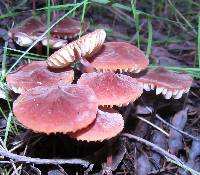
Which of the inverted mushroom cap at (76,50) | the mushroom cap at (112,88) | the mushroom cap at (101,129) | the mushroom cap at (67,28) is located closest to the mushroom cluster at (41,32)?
the mushroom cap at (67,28)

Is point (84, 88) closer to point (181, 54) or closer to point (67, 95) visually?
point (67, 95)

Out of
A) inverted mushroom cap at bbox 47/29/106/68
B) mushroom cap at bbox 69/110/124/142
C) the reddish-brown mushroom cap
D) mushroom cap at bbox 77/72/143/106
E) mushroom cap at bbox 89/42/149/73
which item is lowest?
mushroom cap at bbox 69/110/124/142

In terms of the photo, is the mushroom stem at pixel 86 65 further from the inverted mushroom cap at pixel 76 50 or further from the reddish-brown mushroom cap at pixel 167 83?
the reddish-brown mushroom cap at pixel 167 83

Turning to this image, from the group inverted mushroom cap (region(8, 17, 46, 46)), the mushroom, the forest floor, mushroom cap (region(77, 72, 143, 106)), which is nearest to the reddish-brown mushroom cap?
the forest floor

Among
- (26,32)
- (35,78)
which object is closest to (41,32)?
(26,32)

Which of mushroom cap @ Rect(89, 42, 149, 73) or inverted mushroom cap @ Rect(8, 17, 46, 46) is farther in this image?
inverted mushroom cap @ Rect(8, 17, 46, 46)

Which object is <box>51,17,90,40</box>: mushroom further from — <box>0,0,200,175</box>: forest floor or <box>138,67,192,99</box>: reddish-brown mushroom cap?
<box>138,67,192,99</box>: reddish-brown mushroom cap

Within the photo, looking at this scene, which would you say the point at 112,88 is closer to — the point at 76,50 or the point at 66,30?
the point at 76,50
